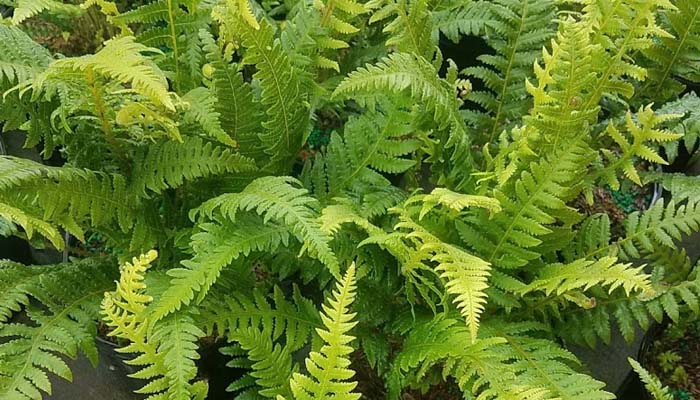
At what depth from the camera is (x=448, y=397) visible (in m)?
1.51

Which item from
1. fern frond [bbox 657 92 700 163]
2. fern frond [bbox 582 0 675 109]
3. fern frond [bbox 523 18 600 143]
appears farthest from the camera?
fern frond [bbox 657 92 700 163]

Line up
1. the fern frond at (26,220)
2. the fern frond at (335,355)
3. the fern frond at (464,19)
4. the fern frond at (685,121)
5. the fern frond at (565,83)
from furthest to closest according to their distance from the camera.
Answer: the fern frond at (464,19) < the fern frond at (685,121) < the fern frond at (565,83) < the fern frond at (26,220) < the fern frond at (335,355)

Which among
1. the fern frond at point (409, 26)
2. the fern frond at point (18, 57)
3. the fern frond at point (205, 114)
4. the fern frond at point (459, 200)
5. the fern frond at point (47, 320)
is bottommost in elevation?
the fern frond at point (47, 320)

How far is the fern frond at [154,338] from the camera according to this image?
103 centimetres

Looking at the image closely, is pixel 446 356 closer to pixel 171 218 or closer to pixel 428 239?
pixel 428 239

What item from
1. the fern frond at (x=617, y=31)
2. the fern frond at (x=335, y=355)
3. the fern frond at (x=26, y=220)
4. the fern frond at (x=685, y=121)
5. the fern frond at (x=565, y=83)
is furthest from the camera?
the fern frond at (x=685, y=121)

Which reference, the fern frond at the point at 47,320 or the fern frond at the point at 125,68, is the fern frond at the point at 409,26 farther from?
the fern frond at the point at 47,320

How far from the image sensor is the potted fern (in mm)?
1155

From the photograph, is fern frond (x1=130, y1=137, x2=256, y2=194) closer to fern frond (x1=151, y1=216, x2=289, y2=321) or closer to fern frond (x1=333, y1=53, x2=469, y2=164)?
fern frond (x1=151, y1=216, x2=289, y2=321)

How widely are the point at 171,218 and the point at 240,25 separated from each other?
44cm

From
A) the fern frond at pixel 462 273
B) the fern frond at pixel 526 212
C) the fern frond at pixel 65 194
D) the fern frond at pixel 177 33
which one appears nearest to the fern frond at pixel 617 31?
the fern frond at pixel 526 212

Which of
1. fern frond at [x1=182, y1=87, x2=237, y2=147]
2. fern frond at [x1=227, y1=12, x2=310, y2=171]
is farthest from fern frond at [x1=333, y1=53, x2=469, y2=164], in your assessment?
fern frond at [x1=182, y1=87, x2=237, y2=147]

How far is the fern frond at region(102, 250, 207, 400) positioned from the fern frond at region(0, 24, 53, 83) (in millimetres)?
399

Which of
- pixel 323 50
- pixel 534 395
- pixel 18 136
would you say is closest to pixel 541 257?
pixel 534 395
